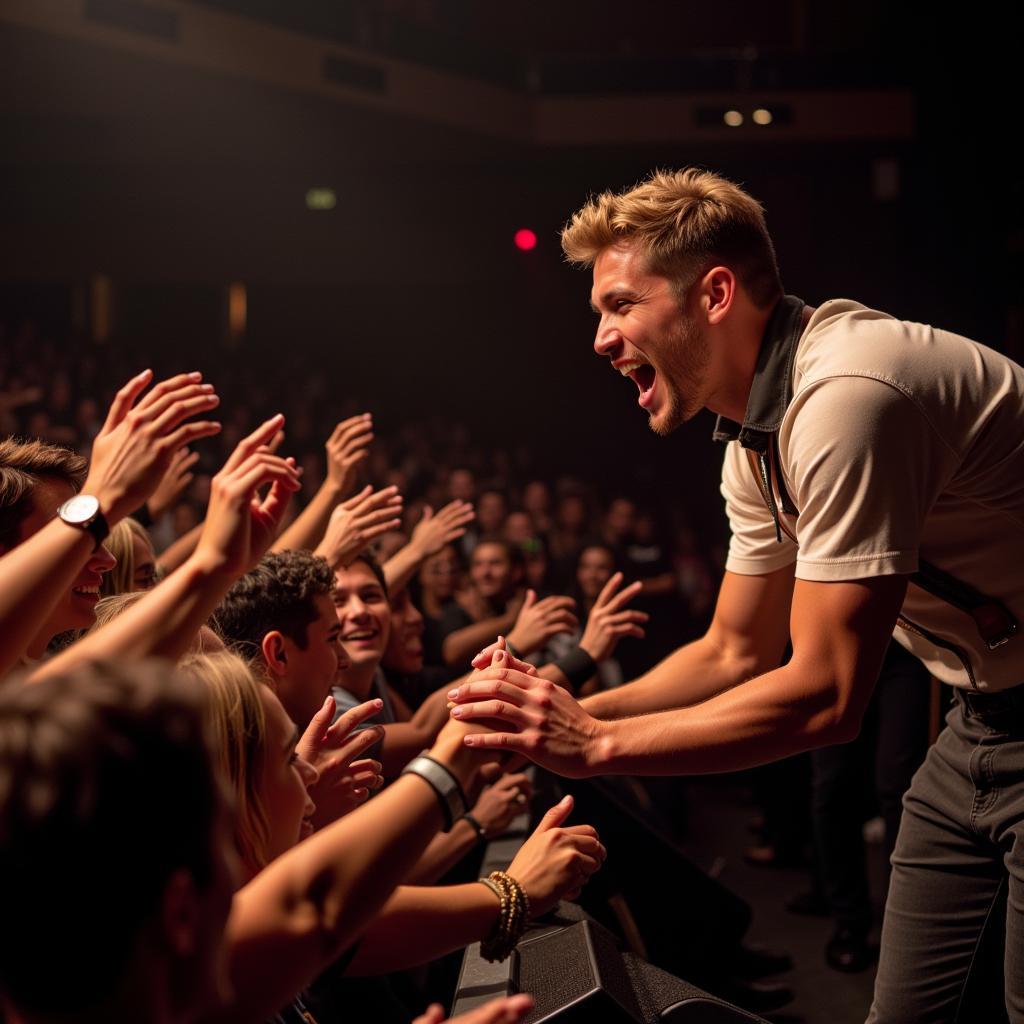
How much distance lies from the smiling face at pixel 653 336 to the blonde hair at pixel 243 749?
824 mm

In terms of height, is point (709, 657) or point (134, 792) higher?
point (134, 792)

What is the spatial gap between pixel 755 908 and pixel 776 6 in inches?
411

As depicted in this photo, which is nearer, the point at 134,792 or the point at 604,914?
the point at 134,792

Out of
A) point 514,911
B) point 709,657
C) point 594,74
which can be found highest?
point 594,74

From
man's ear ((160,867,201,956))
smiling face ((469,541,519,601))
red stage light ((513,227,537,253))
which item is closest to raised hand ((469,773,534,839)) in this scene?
man's ear ((160,867,201,956))

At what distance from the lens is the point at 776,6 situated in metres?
12.1

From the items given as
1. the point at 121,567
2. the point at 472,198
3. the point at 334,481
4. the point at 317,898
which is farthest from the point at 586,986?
the point at 472,198

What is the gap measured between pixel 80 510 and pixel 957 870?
135 centimetres

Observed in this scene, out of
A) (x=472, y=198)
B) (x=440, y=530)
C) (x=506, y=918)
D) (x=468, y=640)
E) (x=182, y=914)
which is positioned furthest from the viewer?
(x=472, y=198)

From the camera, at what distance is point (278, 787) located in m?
1.47

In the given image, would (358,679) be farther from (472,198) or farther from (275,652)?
(472,198)

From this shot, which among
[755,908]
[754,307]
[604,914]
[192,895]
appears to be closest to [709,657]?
[754,307]

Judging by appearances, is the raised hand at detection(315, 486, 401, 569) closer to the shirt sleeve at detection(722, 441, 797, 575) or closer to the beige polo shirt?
the shirt sleeve at detection(722, 441, 797, 575)

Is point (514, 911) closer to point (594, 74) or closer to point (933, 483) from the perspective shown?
point (933, 483)
